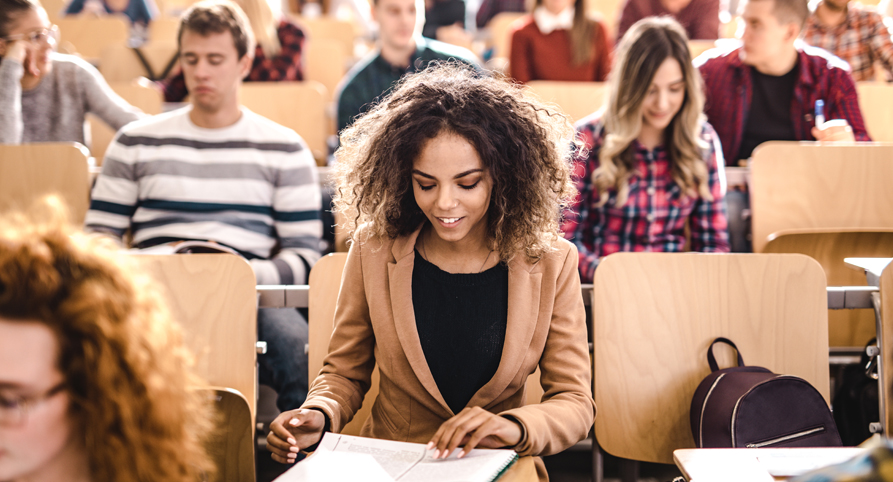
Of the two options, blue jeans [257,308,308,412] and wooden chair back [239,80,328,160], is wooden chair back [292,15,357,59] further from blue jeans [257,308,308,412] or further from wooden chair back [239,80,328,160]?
blue jeans [257,308,308,412]

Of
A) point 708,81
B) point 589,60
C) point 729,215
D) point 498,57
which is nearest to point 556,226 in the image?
point 729,215

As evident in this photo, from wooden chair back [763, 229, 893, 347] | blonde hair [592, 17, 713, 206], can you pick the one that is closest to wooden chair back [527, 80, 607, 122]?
blonde hair [592, 17, 713, 206]

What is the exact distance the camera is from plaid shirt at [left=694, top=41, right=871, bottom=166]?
2709 mm

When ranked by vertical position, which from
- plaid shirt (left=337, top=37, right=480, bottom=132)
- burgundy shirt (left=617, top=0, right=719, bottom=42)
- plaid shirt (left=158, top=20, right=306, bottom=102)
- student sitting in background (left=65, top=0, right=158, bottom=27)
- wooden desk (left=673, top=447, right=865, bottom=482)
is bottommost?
wooden desk (left=673, top=447, right=865, bottom=482)

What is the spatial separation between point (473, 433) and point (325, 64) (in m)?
3.24

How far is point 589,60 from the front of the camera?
11.7 feet

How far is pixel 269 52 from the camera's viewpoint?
350cm

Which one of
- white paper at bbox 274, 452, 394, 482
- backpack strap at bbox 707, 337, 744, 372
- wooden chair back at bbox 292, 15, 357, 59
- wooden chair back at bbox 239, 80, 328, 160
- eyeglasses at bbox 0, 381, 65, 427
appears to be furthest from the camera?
wooden chair back at bbox 292, 15, 357, 59

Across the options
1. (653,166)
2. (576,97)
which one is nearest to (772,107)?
Result: (576,97)

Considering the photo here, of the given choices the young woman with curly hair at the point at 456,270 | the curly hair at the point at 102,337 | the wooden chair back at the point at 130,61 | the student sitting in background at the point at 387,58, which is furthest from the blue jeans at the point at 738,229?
the wooden chair back at the point at 130,61

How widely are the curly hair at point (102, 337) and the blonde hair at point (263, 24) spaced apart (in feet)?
9.29

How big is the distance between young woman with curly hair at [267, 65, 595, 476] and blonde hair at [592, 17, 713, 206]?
0.80 meters

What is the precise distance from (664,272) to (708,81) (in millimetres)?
1502

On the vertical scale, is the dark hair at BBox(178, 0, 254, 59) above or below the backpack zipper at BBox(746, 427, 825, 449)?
above
